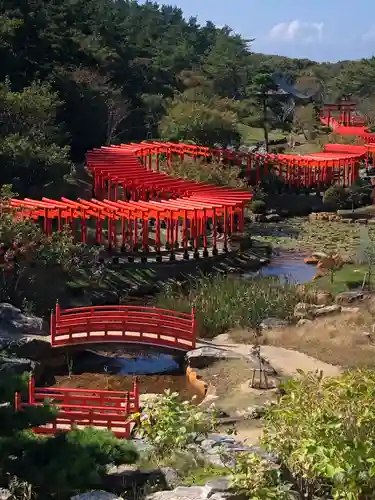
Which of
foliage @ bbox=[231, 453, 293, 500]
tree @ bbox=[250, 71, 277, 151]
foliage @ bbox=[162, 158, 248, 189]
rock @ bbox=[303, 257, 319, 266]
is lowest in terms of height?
rock @ bbox=[303, 257, 319, 266]

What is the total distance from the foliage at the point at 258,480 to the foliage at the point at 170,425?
1.10m

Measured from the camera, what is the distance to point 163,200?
2631 centimetres

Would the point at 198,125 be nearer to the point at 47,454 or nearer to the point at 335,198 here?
the point at 335,198

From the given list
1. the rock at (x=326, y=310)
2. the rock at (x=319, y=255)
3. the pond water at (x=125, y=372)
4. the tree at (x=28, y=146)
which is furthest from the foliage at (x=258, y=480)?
the tree at (x=28, y=146)

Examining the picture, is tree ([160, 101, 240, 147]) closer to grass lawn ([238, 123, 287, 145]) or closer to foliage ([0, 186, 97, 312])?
A: grass lawn ([238, 123, 287, 145])

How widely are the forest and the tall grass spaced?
11.0 m

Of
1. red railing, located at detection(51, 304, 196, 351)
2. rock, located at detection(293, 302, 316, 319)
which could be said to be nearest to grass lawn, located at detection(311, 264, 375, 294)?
rock, located at detection(293, 302, 316, 319)

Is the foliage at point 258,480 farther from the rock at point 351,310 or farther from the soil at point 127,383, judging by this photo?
the rock at point 351,310

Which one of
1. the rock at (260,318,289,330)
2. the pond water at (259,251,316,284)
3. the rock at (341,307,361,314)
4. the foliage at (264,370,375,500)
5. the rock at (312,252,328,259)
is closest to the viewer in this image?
the foliage at (264,370,375,500)

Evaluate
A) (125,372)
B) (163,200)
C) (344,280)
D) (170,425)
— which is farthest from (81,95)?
(170,425)

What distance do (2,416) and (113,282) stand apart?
15119mm

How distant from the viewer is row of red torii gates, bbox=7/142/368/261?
24000mm

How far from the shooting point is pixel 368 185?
140ft

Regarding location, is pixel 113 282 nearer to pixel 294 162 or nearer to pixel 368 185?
pixel 294 162
